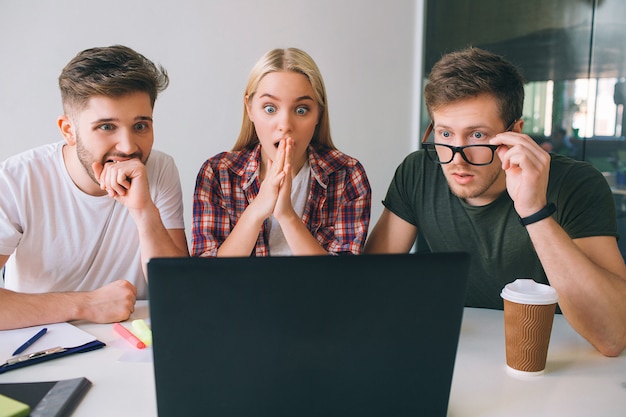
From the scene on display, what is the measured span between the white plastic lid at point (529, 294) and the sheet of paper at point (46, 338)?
0.83 m

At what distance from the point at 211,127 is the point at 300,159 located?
1252 mm

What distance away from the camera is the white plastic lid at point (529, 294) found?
0.95m

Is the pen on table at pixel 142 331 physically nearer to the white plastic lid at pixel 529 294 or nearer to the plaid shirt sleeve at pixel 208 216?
the plaid shirt sleeve at pixel 208 216

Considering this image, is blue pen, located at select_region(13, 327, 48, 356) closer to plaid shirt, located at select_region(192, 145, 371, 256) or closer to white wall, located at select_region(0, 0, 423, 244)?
plaid shirt, located at select_region(192, 145, 371, 256)

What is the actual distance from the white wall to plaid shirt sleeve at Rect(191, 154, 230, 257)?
122cm

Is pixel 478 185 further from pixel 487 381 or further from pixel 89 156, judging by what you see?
pixel 89 156

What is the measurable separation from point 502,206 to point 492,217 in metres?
0.04

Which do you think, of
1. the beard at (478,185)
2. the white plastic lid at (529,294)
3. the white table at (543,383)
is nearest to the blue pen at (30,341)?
the white table at (543,383)

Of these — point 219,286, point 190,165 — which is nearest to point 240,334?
point 219,286

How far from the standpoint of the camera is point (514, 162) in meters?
1.28

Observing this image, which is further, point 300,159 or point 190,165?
point 190,165

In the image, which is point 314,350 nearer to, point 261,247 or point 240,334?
point 240,334

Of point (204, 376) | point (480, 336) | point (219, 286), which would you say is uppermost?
point (219, 286)

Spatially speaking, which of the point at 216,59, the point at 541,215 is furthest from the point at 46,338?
the point at 216,59
